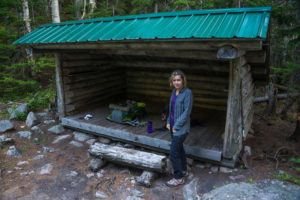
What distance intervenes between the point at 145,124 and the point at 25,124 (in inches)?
160

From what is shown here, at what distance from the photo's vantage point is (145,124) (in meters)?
6.46

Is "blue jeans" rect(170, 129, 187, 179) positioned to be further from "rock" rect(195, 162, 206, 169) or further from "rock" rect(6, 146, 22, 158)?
"rock" rect(6, 146, 22, 158)

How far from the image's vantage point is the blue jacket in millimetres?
3967

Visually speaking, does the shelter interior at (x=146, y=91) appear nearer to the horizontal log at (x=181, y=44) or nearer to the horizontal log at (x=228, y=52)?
the horizontal log at (x=181, y=44)

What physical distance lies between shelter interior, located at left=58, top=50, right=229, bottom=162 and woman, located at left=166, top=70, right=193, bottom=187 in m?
0.84

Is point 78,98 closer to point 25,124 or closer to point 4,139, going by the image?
point 25,124

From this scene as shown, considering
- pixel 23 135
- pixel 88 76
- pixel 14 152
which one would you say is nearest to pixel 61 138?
pixel 23 135

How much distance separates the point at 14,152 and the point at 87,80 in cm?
319

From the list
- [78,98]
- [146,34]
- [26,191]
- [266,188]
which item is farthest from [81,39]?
[266,188]

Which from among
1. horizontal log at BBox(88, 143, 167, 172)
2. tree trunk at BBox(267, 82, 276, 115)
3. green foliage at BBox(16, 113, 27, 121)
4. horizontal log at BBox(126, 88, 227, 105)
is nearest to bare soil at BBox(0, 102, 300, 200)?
horizontal log at BBox(88, 143, 167, 172)

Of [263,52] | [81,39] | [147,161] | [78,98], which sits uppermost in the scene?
[81,39]

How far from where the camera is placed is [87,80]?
768cm

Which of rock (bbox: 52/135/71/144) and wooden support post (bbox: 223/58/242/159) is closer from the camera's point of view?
wooden support post (bbox: 223/58/242/159)

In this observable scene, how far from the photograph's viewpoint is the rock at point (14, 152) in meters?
5.46
